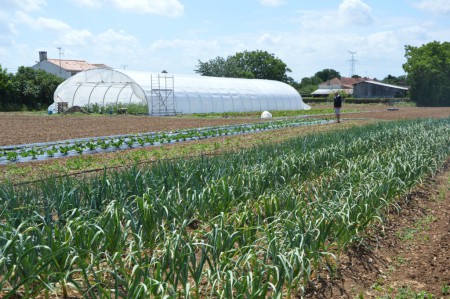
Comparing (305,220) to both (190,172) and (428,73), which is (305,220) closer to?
(190,172)

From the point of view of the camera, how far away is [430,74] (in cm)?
5356

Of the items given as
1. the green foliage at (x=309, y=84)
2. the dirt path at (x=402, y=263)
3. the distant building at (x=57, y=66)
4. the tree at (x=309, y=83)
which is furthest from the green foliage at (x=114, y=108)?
the tree at (x=309, y=83)

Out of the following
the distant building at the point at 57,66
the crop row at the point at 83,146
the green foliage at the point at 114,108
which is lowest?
the crop row at the point at 83,146

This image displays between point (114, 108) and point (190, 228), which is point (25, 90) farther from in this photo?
point (190, 228)

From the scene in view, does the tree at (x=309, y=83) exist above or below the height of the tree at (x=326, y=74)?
below

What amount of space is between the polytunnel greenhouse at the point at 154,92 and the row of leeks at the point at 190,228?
23.6 metres

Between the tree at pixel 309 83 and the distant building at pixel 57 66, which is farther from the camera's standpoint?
the tree at pixel 309 83

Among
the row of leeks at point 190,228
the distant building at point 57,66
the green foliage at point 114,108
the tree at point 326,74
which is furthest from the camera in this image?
the tree at point 326,74

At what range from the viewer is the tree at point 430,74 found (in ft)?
176

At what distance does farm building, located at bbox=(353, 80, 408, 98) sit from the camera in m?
75.7

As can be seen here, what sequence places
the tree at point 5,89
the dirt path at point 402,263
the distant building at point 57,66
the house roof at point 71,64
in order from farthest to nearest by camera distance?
the house roof at point 71,64 → the distant building at point 57,66 → the tree at point 5,89 → the dirt path at point 402,263

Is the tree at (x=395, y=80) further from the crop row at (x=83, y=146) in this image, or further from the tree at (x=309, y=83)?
the crop row at (x=83, y=146)

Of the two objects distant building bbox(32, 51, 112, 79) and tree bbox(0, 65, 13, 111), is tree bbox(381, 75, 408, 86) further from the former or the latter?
tree bbox(0, 65, 13, 111)

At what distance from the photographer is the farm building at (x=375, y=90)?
75.7 meters
